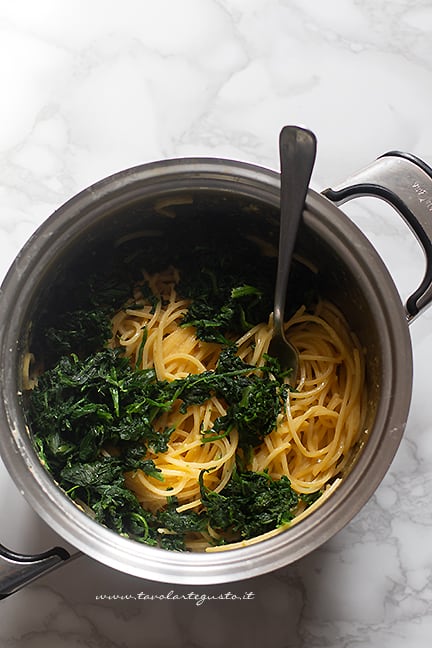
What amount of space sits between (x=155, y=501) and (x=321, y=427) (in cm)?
63

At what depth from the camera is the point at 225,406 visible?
9.50ft

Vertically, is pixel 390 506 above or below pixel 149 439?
below

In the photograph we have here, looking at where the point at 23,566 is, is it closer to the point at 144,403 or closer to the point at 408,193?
the point at 144,403

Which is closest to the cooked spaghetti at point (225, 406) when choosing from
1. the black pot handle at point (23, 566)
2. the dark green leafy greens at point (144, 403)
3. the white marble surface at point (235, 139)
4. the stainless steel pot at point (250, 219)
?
the dark green leafy greens at point (144, 403)

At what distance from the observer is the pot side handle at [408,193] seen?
255cm

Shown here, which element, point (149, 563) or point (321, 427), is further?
point (321, 427)

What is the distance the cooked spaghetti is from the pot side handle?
0.36 metres

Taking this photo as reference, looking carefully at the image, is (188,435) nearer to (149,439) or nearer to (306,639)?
(149,439)

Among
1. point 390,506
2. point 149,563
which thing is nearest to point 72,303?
point 149,563

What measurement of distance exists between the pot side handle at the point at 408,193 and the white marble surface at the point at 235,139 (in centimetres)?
54

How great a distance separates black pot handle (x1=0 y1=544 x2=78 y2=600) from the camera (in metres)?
2.38

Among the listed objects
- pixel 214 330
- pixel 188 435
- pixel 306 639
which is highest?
pixel 214 330

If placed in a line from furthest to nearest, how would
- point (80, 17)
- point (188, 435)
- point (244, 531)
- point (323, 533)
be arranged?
point (80, 17) → point (188, 435) → point (244, 531) → point (323, 533)

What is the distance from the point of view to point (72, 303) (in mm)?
2900
